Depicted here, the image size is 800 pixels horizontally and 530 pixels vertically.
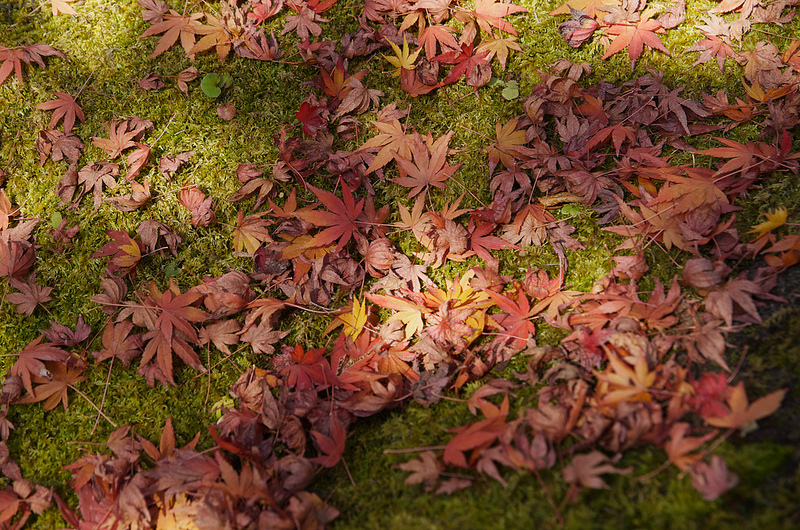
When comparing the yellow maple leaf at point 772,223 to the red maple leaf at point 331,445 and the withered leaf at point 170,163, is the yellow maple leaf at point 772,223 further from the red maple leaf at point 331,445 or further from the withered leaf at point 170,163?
the withered leaf at point 170,163

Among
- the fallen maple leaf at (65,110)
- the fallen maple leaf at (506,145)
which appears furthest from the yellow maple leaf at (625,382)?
the fallen maple leaf at (65,110)

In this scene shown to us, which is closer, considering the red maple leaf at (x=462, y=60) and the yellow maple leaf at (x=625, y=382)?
the yellow maple leaf at (x=625, y=382)

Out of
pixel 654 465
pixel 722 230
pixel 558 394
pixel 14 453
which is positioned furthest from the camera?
pixel 14 453

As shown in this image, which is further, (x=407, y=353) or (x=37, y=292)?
(x=37, y=292)

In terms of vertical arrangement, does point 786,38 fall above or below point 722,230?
above

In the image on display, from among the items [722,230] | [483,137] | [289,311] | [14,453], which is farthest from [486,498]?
[14,453]

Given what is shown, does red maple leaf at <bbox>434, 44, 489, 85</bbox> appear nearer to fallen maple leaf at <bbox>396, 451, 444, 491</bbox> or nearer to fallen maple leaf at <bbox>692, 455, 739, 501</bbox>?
fallen maple leaf at <bbox>396, 451, 444, 491</bbox>

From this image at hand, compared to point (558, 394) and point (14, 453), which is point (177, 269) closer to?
point (14, 453)
